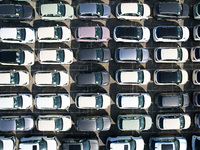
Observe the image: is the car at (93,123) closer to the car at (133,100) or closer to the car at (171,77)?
the car at (133,100)

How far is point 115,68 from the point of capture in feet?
58.4

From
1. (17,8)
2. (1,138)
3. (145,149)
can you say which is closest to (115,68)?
(145,149)

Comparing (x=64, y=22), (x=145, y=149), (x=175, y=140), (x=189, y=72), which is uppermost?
(x=64, y=22)

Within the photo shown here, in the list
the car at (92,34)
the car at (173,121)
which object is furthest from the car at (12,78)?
the car at (173,121)

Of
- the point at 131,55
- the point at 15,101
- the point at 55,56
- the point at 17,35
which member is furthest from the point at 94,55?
the point at 15,101

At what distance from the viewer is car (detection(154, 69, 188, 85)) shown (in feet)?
55.1

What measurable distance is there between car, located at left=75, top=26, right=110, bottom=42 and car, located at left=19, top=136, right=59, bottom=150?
28.0 feet

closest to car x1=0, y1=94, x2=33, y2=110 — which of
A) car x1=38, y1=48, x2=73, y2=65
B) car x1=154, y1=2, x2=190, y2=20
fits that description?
car x1=38, y1=48, x2=73, y2=65

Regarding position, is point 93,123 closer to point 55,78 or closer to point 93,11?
point 55,78

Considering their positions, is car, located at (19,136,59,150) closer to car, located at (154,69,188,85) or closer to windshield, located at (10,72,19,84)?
windshield, located at (10,72,19,84)

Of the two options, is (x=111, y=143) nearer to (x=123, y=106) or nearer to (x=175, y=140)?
(x=123, y=106)

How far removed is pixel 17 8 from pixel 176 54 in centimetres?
1338

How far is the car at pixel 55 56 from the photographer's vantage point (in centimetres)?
1655

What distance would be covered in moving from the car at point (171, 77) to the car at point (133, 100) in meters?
1.66
